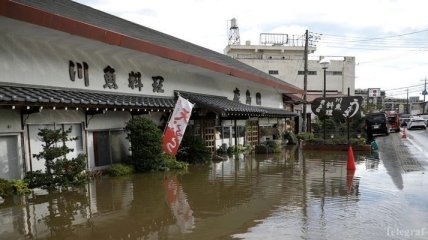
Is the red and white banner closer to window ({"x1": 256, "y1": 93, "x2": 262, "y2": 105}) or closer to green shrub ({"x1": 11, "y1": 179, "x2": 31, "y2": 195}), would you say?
green shrub ({"x1": 11, "y1": 179, "x2": 31, "y2": 195})

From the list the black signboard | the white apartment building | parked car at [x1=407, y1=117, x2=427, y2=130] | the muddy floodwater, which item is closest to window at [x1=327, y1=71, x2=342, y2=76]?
the white apartment building

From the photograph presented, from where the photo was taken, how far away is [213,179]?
1238cm

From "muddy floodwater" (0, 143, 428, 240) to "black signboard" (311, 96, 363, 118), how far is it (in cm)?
848

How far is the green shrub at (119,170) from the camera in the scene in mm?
13023

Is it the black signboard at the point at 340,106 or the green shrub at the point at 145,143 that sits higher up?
the black signboard at the point at 340,106

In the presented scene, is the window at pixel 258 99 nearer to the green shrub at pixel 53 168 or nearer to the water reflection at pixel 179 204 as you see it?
the water reflection at pixel 179 204

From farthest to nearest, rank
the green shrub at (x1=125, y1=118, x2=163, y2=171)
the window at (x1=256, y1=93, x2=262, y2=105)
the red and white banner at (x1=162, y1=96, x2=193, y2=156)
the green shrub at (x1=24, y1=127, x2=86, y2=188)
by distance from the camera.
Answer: the window at (x1=256, y1=93, x2=262, y2=105), the red and white banner at (x1=162, y1=96, x2=193, y2=156), the green shrub at (x1=125, y1=118, x2=163, y2=171), the green shrub at (x1=24, y1=127, x2=86, y2=188)

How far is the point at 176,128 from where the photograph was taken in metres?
14.1

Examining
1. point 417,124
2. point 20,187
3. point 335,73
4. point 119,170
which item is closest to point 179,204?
point 20,187

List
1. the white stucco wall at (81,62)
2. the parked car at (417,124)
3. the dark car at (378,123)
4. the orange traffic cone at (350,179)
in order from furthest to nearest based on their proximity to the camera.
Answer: the parked car at (417,124), the dark car at (378,123), the orange traffic cone at (350,179), the white stucco wall at (81,62)

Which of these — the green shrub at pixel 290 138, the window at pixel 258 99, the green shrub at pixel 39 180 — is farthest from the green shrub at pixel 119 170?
the green shrub at pixel 290 138

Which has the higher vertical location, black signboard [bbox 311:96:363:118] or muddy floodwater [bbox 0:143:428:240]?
black signboard [bbox 311:96:363:118]

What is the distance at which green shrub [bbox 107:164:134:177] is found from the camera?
1302cm

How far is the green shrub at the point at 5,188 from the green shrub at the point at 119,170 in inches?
151
